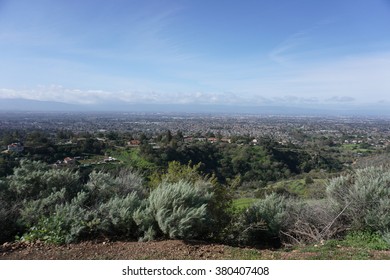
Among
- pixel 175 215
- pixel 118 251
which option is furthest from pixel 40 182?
pixel 175 215

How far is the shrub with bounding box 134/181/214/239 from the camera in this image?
4852 mm

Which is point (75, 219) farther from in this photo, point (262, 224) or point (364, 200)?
point (364, 200)

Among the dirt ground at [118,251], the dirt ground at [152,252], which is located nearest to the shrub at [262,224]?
the dirt ground at [152,252]

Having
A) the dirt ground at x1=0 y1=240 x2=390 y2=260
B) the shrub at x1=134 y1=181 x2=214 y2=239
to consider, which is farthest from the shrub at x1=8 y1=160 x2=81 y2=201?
the shrub at x1=134 y1=181 x2=214 y2=239

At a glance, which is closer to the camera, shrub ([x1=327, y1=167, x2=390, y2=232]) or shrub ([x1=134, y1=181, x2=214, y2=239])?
shrub ([x1=134, y1=181, x2=214, y2=239])

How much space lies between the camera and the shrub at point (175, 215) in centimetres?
485

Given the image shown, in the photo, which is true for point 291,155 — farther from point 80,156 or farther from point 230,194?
point 230,194

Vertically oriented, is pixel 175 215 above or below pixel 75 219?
above

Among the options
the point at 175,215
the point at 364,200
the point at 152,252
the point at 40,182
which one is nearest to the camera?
the point at 152,252

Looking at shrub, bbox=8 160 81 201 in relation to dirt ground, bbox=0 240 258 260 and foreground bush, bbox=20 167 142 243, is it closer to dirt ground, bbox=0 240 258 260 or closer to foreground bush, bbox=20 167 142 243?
foreground bush, bbox=20 167 142 243

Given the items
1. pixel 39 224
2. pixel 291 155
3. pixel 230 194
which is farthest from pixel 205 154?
pixel 39 224

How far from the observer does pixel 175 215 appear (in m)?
4.89

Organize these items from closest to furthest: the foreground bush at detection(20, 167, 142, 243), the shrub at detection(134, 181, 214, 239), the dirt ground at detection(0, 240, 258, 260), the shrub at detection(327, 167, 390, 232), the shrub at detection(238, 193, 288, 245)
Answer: the dirt ground at detection(0, 240, 258, 260), the foreground bush at detection(20, 167, 142, 243), the shrub at detection(134, 181, 214, 239), the shrub at detection(327, 167, 390, 232), the shrub at detection(238, 193, 288, 245)

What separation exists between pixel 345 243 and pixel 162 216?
3.05 metres
